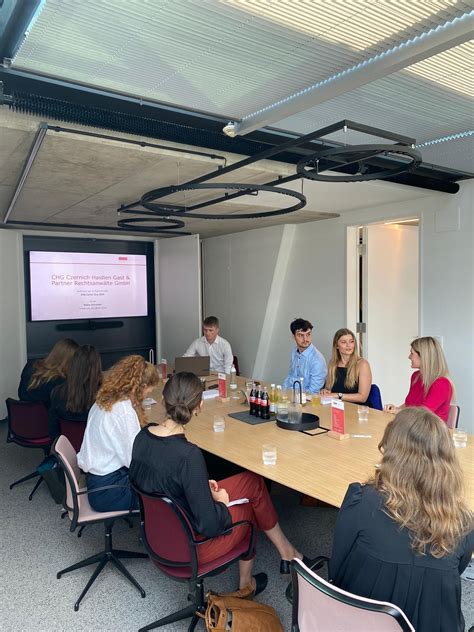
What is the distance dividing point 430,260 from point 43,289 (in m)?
5.34

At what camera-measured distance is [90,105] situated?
2504 mm

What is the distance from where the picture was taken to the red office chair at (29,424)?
400 centimetres

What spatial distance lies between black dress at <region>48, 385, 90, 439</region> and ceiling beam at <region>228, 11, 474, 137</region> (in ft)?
7.27

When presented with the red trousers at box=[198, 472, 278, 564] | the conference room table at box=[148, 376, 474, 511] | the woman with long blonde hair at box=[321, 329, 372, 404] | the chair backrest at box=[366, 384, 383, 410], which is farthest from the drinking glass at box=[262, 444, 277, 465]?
the chair backrest at box=[366, 384, 383, 410]

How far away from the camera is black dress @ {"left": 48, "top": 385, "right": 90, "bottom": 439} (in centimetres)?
338

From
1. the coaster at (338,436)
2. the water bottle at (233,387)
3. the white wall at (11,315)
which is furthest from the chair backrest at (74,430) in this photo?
the white wall at (11,315)

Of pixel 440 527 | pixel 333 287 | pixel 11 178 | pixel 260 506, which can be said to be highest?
pixel 11 178

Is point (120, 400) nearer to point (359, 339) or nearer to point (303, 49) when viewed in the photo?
point (303, 49)

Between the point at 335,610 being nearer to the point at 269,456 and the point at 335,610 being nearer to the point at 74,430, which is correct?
the point at 269,456

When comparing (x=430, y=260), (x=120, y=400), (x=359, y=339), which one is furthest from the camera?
(x=359, y=339)

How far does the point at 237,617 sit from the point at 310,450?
3.11ft

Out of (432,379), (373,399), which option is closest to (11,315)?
(373,399)

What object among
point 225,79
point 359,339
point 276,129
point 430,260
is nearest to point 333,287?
point 359,339

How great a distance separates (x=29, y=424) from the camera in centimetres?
406
